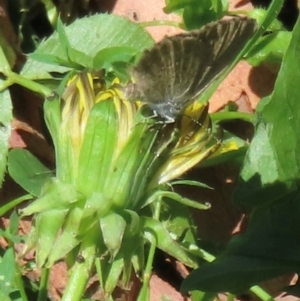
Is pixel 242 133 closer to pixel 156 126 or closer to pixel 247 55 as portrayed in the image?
pixel 247 55

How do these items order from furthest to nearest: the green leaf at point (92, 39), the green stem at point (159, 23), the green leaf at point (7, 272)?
1. the green stem at point (159, 23)
2. the green leaf at point (92, 39)
3. the green leaf at point (7, 272)

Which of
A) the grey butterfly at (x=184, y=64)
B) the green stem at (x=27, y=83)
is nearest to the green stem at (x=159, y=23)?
the green stem at (x=27, y=83)

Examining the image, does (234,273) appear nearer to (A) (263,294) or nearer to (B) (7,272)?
(A) (263,294)

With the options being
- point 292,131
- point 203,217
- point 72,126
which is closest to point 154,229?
point 72,126

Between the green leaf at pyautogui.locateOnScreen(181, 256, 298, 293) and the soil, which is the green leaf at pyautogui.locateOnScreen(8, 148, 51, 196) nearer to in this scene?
the soil

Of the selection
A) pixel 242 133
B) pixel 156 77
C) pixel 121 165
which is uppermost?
pixel 156 77

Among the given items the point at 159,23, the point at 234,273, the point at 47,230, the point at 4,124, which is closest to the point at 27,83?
the point at 4,124

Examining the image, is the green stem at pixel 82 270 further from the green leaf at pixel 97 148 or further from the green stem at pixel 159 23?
the green stem at pixel 159 23
